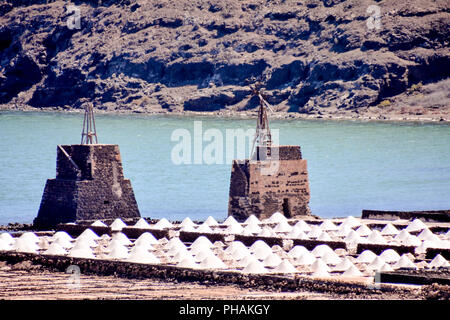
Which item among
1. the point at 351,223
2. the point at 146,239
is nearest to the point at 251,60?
the point at 351,223

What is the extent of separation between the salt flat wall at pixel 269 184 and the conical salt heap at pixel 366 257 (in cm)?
1227

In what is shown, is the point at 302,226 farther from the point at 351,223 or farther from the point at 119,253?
the point at 119,253

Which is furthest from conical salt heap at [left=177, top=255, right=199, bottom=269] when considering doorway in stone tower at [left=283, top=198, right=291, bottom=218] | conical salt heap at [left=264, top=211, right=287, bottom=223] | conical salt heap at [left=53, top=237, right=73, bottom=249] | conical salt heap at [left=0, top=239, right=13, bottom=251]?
doorway in stone tower at [left=283, top=198, right=291, bottom=218]

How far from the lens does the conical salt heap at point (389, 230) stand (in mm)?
54656

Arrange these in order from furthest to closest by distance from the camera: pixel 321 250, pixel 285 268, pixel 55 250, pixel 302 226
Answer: pixel 302 226, pixel 55 250, pixel 321 250, pixel 285 268

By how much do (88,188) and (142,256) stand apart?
11.4 meters

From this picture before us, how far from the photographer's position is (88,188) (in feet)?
191

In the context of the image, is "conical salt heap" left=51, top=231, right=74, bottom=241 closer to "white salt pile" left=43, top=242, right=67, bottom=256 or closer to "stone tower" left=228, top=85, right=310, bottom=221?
"white salt pile" left=43, top=242, right=67, bottom=256

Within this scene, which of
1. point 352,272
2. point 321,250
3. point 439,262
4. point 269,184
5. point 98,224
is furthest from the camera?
point 269,184

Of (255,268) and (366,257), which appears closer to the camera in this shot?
(255,268)

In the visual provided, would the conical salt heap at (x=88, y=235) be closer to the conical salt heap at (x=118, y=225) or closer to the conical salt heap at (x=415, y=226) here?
the conical salt heap at (x=118, y=225)

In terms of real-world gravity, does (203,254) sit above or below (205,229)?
below

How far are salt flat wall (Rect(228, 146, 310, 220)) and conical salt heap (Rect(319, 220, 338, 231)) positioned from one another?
3.33 m

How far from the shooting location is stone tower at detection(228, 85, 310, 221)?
192ft
